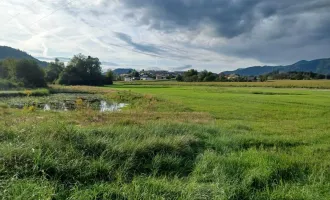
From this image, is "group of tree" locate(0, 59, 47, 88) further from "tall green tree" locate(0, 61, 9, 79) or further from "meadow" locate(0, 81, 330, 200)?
"meadow" locate(0, 81, 330, 200)

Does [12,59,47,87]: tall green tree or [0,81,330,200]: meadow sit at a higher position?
[12,59,47,87]: tall green tree

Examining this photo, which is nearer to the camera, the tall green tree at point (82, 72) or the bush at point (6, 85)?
the bush at point (6, 85)

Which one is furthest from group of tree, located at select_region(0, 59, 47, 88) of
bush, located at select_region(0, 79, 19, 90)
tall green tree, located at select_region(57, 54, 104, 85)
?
tall green tree, located at select_region(57, 54, 104, 85)

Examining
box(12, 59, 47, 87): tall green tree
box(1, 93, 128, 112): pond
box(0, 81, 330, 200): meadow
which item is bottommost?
box(1, 93, 128, 112): pond

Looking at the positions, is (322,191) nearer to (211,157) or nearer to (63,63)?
(211,157)

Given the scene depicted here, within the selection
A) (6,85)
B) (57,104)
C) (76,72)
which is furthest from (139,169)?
(76,72)

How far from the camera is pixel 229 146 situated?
28.8ft

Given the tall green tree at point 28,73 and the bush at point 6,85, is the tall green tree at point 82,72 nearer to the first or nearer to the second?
the tall green tree at point 28,73

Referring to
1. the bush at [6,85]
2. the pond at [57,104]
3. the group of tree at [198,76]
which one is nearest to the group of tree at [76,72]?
the bush at [6,85]

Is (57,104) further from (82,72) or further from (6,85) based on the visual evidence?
(82,72)

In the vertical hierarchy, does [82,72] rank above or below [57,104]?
above

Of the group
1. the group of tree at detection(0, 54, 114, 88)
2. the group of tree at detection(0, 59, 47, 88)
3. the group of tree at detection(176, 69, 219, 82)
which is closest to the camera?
the group of tree at detection(0, 59, 47, 88)

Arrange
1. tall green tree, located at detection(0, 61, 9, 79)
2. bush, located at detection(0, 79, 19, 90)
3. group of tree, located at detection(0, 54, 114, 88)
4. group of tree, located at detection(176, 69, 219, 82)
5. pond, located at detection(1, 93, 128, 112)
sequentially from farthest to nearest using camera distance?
group of tree, located at detection(176, 69, 219, 82), group of tree, located at detection(0, 54, 114, 88), tall green tree, located at detection(0, 61, 9, 79), bush, located at detection(0, 79, 19, 90), pond, located at detection(1, 93, 128, 112)

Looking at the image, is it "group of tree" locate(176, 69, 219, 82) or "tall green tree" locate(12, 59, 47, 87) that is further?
"group of tree" locate(176, 69, 219, 82)
